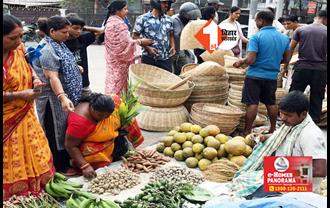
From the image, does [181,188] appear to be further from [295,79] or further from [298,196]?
[295,79]

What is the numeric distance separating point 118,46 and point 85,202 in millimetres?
2816

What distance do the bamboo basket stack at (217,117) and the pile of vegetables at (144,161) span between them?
2.59 feet

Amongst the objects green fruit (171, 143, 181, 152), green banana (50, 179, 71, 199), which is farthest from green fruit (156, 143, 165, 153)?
green banana (50, 179, 71, 199)

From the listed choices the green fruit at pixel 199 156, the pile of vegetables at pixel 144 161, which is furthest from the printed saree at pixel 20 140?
the green fruit at pixel 199 156

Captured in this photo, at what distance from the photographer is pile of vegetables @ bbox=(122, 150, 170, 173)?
3844mm

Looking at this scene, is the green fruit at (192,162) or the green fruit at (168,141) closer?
the green fruit at (192,162)

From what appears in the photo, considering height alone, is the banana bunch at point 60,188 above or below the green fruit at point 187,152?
above

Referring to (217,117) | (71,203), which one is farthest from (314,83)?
(71,203)

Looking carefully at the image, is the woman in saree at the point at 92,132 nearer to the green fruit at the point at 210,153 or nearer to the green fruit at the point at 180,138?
the green fruit at the point at 180,138

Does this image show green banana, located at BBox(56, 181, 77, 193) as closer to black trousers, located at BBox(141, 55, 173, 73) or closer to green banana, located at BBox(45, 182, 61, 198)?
green banana, located at BBox(45, 182, 61, 198)

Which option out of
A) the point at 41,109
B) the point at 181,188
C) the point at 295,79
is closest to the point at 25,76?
the point at 41,109

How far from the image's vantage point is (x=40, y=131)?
10.4ft

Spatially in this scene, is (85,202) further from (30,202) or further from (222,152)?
(222,152)

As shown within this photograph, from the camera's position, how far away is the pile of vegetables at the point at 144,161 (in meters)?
3.84
